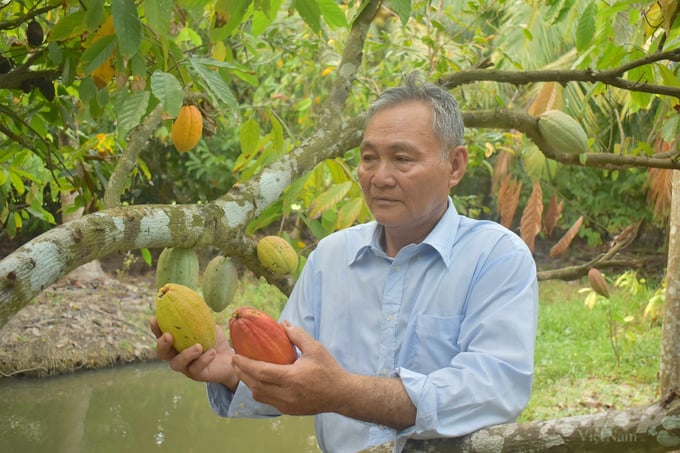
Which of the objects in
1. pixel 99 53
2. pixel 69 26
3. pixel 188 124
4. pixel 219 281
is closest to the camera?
pixel 99 53

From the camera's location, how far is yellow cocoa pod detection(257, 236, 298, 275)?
6.11 ft

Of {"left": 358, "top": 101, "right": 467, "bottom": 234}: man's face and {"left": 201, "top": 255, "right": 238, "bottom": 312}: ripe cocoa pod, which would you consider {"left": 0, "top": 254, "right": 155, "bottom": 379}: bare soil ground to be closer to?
{"left": 201, "top": 255, "right": 238, "bottom": 312}: ripe cocoa pod

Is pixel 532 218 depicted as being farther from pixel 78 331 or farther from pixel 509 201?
pixel 78 331

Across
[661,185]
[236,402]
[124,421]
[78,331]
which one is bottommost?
[124,421]

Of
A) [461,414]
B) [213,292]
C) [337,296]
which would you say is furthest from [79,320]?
[461,414]

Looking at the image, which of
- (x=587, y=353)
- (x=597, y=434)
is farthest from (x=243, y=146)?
(x=587, y=353)

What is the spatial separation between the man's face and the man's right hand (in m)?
0.41

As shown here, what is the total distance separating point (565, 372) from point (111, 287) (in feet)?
15.7

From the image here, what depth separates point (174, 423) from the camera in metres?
5.38

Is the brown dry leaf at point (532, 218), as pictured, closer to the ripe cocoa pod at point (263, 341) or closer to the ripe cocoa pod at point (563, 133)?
the ripe cocoa pod at point (563, 133)

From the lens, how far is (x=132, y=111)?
1418 millimetres

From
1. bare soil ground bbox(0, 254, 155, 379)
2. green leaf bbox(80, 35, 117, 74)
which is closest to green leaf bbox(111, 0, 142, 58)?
green leaf bbox(80, 35, 117, 74)

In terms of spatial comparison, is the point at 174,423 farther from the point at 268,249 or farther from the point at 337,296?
the point at 337,296

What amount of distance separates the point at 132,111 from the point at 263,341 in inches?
21.7
